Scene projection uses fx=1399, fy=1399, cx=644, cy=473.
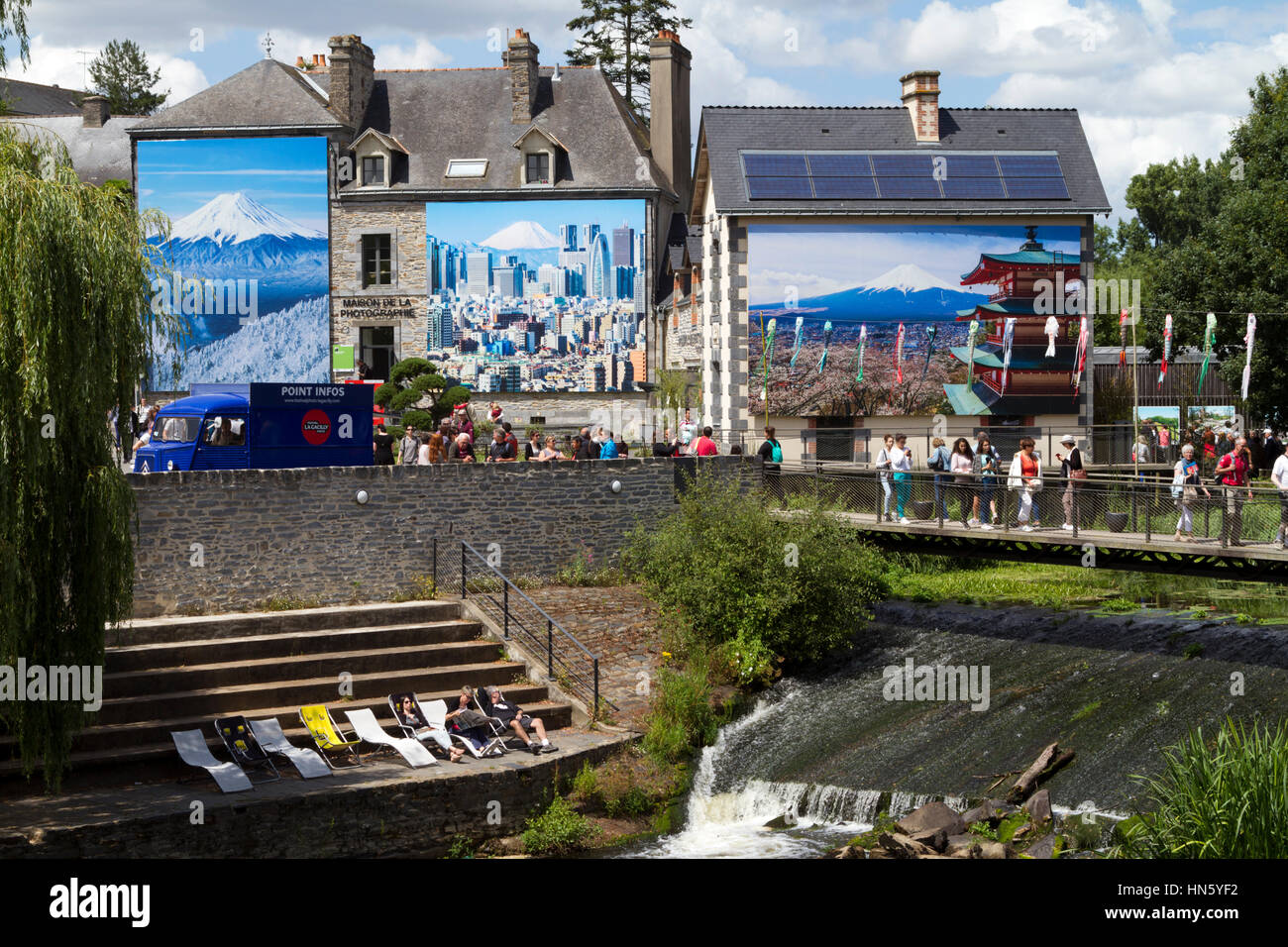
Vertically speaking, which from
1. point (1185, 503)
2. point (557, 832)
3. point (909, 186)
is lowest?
point (557, 832)

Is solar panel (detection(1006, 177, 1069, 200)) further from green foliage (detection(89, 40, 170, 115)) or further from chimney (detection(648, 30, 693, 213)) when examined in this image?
green foliage (detection(89, 40, 170, 115))

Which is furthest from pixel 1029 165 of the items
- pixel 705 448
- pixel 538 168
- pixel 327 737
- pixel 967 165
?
pixel 327 737

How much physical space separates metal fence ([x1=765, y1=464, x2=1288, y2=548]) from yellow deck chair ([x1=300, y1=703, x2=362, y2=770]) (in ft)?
29.3

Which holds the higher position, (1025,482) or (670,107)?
(670,107)

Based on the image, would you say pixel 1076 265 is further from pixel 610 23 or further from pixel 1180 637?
pixel 610 23

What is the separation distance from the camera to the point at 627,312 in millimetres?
39875

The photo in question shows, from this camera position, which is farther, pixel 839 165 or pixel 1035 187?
pixel 1035 187

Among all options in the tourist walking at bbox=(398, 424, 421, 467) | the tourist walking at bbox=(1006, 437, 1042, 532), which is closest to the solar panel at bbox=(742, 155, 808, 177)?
the tourist walking at bbox=(398, 424, 421, 467)

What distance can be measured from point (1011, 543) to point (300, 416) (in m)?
11.4

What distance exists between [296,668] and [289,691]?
0.65m

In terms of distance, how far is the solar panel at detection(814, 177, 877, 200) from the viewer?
31.0 meters

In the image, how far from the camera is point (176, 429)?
22578 mm

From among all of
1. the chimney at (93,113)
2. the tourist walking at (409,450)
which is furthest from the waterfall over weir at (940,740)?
the chimney at (93,113)

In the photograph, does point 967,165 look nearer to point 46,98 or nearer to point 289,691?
point 289,691
